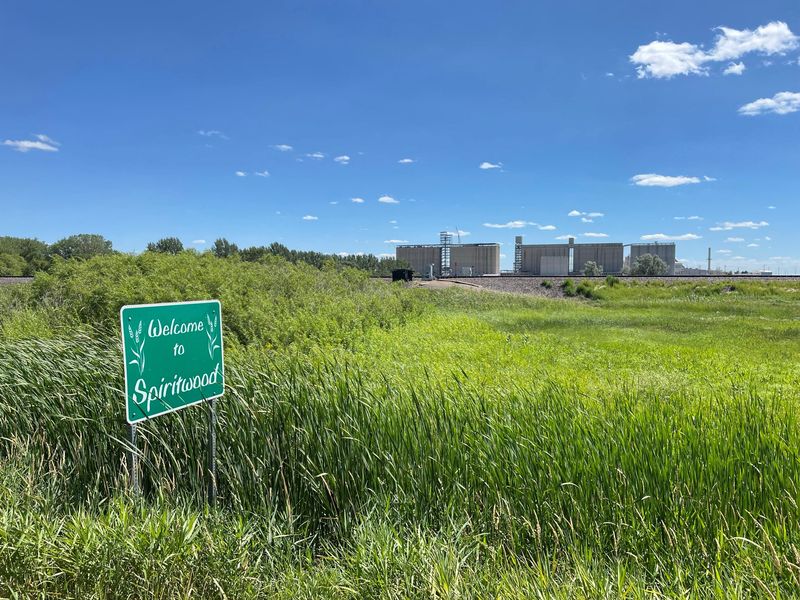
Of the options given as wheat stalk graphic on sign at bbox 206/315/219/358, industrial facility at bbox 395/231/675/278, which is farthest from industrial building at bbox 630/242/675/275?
wheat stalk graphic on sign at bbox 206/315/219/358

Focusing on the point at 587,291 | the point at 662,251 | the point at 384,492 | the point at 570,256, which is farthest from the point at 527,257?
the point at 384,492

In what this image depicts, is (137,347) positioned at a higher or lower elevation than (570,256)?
lower

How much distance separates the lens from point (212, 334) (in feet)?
11.9

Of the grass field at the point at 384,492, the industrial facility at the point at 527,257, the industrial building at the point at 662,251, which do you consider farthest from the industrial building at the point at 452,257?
the grass field at the point at 384,492

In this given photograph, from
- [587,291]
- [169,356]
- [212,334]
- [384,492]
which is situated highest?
[212,334]

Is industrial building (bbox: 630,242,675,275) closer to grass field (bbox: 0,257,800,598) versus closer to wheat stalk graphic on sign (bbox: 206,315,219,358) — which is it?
grass field (bbox: 0,257,800,598)

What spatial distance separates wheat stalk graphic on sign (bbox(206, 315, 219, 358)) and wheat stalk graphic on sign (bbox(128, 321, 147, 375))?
1.70 feet

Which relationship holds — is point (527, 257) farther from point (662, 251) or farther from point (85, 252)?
point (85, 252)

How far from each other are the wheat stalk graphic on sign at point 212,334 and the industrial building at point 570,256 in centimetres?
7723

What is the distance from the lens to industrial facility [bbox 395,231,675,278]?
76.6 m

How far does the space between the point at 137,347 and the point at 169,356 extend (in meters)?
0.25

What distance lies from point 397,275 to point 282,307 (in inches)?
927

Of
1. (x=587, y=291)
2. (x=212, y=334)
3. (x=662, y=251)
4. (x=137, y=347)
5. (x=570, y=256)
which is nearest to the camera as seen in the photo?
(x=137, y=347)

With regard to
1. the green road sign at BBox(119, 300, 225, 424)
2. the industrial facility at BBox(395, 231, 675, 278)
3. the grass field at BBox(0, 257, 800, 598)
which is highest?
the industrial facility at BBox(395, 231, 675, 278)
